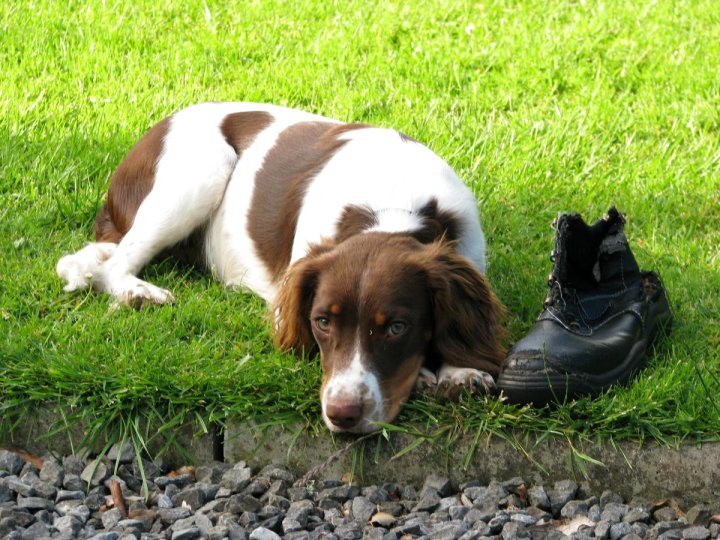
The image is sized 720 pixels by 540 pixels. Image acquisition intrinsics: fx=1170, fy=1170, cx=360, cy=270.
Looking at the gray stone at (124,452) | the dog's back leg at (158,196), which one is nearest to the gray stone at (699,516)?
the gray stone at (124,452)

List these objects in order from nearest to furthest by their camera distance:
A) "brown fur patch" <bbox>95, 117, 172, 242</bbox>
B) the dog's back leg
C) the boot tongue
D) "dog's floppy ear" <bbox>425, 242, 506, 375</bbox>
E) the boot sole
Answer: the boot sole → "dog's floppy ear" <bbox>425, 242, 506, 375</bbox> → the boot tongue → the dog's back leg → "brown fur patch" <bbox>95, 117, 172, 242</bbox>

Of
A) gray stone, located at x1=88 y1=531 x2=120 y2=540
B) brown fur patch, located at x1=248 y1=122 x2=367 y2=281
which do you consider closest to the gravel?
gray stone, located at x1=88 y1=531 x2=120 y2=540

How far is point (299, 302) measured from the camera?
13.4 ft

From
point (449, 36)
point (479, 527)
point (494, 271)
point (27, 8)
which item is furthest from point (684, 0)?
point (479, 527)

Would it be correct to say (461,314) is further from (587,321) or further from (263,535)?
(263,535)

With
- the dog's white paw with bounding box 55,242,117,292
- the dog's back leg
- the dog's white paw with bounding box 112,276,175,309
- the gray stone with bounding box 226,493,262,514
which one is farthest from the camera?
the dog's back leg

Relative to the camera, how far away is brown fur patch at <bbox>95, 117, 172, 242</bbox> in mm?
5227

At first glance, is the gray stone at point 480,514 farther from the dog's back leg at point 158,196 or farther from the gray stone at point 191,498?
the dog's back leg at point 158,196

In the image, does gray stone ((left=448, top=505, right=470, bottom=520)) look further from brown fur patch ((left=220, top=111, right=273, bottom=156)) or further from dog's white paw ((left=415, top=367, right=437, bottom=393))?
brown fur patch ((left=220, top=111, right=273, bottom=156))

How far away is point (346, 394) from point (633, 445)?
0.91m

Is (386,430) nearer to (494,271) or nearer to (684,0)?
(494,271)

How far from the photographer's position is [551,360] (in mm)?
3797

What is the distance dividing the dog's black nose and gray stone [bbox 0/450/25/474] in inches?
41.6

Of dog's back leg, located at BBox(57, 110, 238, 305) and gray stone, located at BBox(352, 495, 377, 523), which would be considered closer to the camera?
gray stone, located at BBox(352, 495, 377, 523)
